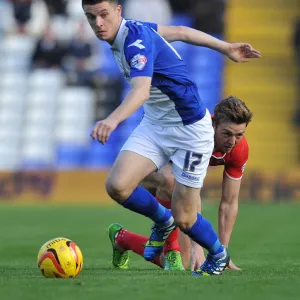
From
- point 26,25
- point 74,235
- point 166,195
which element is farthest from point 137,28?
point 26,25

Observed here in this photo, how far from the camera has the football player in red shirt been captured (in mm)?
7227

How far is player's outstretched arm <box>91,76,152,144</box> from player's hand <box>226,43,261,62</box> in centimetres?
136

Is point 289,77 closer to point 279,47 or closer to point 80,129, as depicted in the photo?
point 279,47

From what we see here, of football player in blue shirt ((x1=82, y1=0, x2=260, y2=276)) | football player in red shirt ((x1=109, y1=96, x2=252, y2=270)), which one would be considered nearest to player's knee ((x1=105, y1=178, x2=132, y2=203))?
football player in blue shirt ((x1=82, y1=0, x2=260, y2=276))

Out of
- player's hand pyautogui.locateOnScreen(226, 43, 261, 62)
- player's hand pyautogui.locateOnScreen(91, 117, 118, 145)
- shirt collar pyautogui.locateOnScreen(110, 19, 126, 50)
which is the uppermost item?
shirt collar pyautogui.locateOnScreen(110, 19, 126, 50)

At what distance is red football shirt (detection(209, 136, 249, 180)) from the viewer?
7547 millimetres

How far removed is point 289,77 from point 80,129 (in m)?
5.43

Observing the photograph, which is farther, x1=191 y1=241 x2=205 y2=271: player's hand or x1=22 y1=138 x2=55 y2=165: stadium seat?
x1=22 y1=138 x2=55 y2=165: stadium seat

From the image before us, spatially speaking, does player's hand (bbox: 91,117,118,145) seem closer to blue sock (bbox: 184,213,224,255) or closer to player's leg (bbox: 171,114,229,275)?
player's leg (bbox: 171,114,229,275)

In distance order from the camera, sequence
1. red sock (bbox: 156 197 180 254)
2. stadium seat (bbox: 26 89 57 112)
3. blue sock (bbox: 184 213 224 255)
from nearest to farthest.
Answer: blue sock (bbox: 184 213 224 255), red sock (bbox: 156 197 180 254), stadium seat (bbox: 26 89 57 112)

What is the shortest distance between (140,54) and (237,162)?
5.42 feet

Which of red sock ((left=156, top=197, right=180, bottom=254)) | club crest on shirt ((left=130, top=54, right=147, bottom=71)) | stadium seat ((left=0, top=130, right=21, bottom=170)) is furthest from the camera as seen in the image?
stadium seat ((left=0, top=130, right=21, bottom=170))

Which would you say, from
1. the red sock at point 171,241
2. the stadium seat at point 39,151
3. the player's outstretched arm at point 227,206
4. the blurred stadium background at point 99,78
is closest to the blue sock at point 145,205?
the red sock at point 171,241

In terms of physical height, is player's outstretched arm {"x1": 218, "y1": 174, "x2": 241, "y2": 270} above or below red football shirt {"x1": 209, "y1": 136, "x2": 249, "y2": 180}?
below
